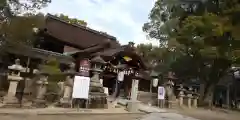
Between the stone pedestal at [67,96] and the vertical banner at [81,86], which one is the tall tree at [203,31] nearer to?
the vertical banner at [81,86]

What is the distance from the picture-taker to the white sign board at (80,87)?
1161 cm

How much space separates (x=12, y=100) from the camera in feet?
35.7

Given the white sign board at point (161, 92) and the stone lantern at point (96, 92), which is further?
the white sign board at point (161, 92)

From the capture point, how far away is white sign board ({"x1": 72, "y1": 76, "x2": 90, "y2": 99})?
11.6m

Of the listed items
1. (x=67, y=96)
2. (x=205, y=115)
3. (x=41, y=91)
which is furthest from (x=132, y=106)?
(x=205, y=115)

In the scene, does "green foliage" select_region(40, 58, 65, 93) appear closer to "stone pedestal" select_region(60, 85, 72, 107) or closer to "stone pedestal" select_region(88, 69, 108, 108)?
"stone pedestal" select_region(60, 85, 72, 107)

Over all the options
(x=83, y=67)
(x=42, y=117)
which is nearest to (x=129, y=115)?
(x=83, y=67)

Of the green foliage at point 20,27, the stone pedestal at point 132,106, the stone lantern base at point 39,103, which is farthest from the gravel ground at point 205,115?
the green foliage at point 20,27

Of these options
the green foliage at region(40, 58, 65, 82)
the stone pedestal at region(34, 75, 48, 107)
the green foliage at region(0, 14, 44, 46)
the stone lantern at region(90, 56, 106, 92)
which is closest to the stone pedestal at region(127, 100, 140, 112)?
the stone lantern at region(90, 56, 106, 92)

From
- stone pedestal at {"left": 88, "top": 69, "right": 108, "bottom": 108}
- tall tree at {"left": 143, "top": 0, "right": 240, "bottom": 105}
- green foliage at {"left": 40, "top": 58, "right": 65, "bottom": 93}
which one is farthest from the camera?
stone pedestal at {"left": 88, "top": 69, "right": 108, "bottom": 108}

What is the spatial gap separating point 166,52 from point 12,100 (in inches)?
652

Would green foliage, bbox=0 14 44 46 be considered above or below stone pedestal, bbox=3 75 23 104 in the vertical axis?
above

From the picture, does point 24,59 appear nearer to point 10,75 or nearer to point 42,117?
point 10,75

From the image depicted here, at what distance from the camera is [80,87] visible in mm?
11719
